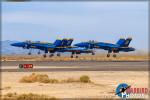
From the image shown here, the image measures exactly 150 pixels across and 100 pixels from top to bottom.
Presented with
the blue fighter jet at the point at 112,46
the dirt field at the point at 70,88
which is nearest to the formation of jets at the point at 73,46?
the blue fighter jet at the point at 112,46

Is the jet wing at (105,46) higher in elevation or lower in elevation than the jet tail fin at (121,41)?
lower

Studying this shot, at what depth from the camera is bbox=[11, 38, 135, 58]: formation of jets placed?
137m

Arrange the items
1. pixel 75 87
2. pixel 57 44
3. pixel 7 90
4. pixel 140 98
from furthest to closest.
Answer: pixel 57 44 → pixel 75 87 → pixel 7 90 → pixel 140 98

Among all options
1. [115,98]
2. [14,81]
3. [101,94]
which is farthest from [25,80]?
[115,98]

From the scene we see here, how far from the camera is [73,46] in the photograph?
14088 cm

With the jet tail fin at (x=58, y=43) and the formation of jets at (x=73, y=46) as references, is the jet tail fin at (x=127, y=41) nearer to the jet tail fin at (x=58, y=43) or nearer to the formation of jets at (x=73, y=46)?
the formation of jets at (x=73, y=46)

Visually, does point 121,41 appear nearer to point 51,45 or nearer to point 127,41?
point 127,41

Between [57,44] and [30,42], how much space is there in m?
8.93

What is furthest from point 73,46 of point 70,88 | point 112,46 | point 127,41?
point 70,88

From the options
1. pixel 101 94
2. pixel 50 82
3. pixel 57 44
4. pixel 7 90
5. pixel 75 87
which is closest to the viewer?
pixel 101 94

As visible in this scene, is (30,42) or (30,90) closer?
(30,90)

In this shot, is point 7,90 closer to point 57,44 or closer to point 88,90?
point 88,90

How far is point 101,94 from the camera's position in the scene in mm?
27812

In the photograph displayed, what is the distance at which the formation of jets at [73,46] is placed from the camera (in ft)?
450
